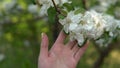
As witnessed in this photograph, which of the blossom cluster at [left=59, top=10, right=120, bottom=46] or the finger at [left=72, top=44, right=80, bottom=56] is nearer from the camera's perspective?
the blossom cluster at [left=59, top=10, right=120, bottom=46]

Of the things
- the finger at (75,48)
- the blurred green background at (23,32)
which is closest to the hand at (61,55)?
the finger at (75,48)

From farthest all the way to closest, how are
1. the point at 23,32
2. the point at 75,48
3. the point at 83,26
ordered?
1. the point at 23,32
2. the point at 75,48
3. the point at 83,26

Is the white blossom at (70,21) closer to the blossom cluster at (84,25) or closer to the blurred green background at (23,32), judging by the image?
the blossom cluster at (84,25)

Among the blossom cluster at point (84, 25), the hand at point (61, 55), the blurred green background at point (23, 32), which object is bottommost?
the blurred green background at point (23, 32)

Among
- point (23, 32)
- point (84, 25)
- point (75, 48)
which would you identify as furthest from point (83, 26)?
point (23, 32)

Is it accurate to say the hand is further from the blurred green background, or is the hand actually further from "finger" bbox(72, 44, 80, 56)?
the blurred green background

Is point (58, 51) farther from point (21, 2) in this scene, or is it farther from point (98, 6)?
point (21, 2)

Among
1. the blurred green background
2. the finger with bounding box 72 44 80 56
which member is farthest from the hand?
the blurred green background

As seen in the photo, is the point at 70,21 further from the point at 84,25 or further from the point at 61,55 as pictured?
the point at 61,55
